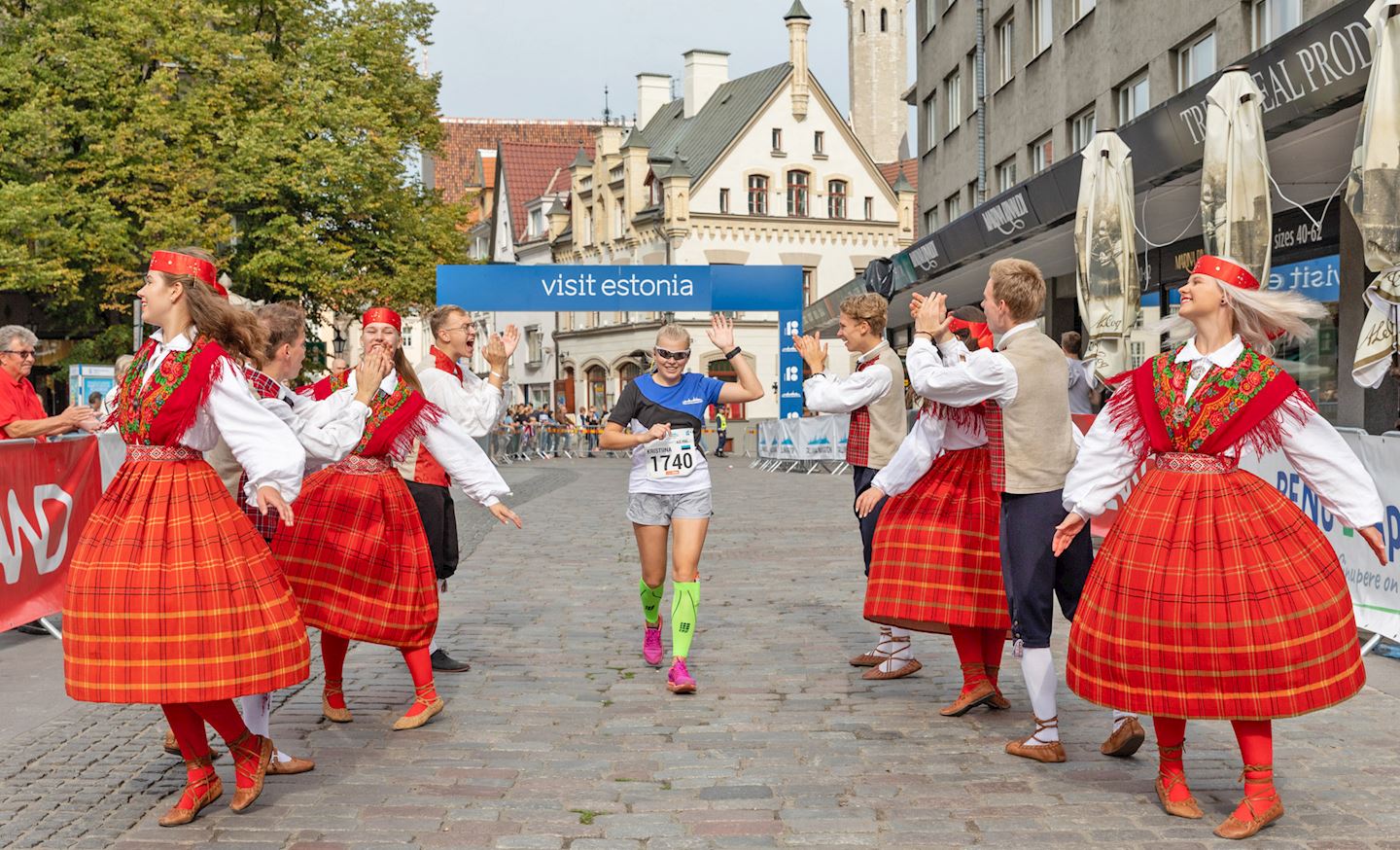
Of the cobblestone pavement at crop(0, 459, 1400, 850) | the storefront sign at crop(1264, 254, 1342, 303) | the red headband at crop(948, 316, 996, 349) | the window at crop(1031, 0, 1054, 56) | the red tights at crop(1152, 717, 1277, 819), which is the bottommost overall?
the cobblestone pavement at crop(0, 459, 1400, 850)

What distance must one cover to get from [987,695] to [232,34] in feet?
97.7

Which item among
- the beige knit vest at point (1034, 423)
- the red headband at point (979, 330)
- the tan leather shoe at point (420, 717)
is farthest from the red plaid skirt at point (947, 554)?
the tan leather shoe at point (420, 717)

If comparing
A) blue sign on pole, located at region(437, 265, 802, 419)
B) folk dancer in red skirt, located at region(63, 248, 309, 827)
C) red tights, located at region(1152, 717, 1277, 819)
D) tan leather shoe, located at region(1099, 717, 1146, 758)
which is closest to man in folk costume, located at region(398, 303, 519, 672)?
folk dancer in red skirt, located at region(63, 248, 309, 827)

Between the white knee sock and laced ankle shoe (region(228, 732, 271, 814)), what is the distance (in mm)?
2976

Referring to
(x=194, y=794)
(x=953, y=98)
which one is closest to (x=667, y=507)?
(x=194, y=794)

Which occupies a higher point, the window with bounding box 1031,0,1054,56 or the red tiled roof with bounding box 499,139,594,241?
the red tiled roof with bounding box 499,139,594,241

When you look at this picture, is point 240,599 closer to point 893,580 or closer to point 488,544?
point 893,580

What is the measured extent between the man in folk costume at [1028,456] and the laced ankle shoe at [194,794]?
3.08 meters

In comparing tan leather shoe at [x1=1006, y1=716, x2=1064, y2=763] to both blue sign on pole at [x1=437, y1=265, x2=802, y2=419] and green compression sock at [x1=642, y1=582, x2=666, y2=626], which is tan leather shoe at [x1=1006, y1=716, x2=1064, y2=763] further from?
blue sign on pole at [x1=437, y1=265, x2=802, y2=419]

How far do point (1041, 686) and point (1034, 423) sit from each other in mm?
1064

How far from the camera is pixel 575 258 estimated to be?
71500 millimetres

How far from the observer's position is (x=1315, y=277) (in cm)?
1516

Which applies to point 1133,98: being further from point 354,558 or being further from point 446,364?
point 354,558

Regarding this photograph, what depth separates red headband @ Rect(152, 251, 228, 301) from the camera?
5293 mm
